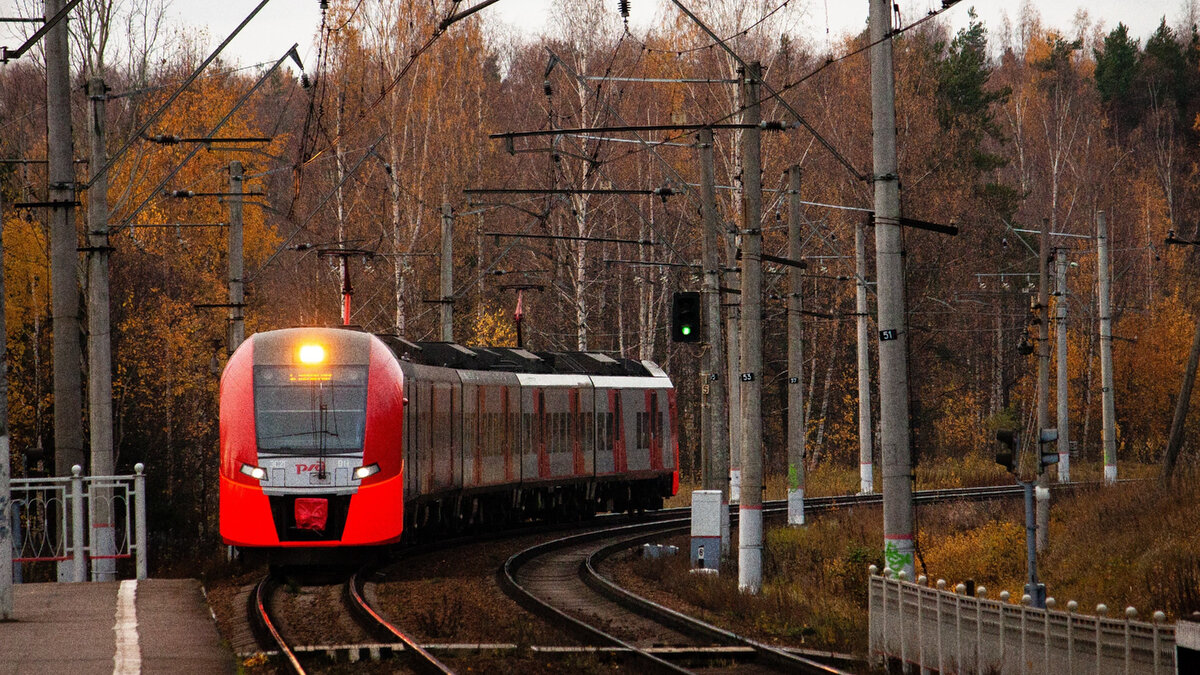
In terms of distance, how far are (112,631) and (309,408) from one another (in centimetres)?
614

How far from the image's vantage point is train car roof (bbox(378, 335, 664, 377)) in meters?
22.8

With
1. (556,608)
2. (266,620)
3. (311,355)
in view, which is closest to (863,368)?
(311,355)

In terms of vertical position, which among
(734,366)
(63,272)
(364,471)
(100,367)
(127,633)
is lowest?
(127,633)

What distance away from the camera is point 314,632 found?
15.6 meters

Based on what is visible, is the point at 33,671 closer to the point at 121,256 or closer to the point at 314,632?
the point at 314,632

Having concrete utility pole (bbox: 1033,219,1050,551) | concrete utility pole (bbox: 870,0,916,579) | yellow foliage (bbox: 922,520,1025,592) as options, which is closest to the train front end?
concrete utility pole (bbox: 870,0,916,579)

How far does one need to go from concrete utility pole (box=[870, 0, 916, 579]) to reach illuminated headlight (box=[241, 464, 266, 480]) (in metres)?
7.38

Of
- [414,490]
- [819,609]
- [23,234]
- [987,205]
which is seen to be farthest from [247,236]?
[819,609]

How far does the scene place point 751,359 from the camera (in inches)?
862

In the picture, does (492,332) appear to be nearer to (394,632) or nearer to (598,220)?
(598,220)

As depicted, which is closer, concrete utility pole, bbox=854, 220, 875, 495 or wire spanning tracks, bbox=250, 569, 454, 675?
wire spanning tracks, bbox=250, 569, 454, 675

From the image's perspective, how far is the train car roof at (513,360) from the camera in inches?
898

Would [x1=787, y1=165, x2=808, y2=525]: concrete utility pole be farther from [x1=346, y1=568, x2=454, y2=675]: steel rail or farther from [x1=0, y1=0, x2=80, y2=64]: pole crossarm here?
[x1=0, y1=0, x2=80, y2=64]: pole crossarm

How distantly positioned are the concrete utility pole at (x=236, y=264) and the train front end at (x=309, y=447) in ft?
19.9
